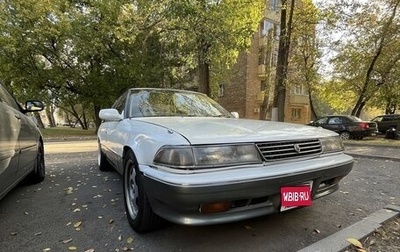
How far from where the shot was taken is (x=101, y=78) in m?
19.5

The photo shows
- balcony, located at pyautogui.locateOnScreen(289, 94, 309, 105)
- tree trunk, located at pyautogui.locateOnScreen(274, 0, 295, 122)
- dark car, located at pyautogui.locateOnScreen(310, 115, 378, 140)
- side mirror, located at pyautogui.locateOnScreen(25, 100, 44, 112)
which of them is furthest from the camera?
balcony, located at pyautogui.locateOnScreen(289, 94, 309, 105)

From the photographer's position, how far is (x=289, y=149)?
8.48 ft

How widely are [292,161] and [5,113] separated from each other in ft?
9.65

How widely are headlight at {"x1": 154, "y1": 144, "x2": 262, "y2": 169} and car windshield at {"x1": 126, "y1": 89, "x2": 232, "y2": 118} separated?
148cm

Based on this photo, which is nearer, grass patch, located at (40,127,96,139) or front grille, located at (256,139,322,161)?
front grille, located at (256,139,322,161)

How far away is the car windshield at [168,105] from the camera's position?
376 centimetres

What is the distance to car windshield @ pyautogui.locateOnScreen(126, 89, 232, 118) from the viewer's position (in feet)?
12.3

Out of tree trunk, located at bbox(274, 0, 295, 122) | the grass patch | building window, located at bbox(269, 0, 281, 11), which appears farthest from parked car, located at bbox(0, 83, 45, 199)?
building window, located at bbox(269, 0, 281, 11)

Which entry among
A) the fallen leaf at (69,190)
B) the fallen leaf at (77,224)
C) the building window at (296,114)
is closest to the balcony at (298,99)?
the building window at (296,114)

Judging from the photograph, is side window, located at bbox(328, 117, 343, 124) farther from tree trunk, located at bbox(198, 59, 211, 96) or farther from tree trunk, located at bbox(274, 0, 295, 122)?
tree trunk, located at bbox(198, 59, 211, 96)

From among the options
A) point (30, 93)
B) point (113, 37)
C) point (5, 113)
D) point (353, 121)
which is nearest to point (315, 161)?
point (5, 113)

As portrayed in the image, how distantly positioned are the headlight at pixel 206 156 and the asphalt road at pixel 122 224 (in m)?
0.80

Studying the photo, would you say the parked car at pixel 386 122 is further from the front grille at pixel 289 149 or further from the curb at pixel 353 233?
the front grille at pixel 289 149

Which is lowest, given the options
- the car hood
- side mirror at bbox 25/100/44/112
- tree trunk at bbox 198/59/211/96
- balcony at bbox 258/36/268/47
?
the car hood
